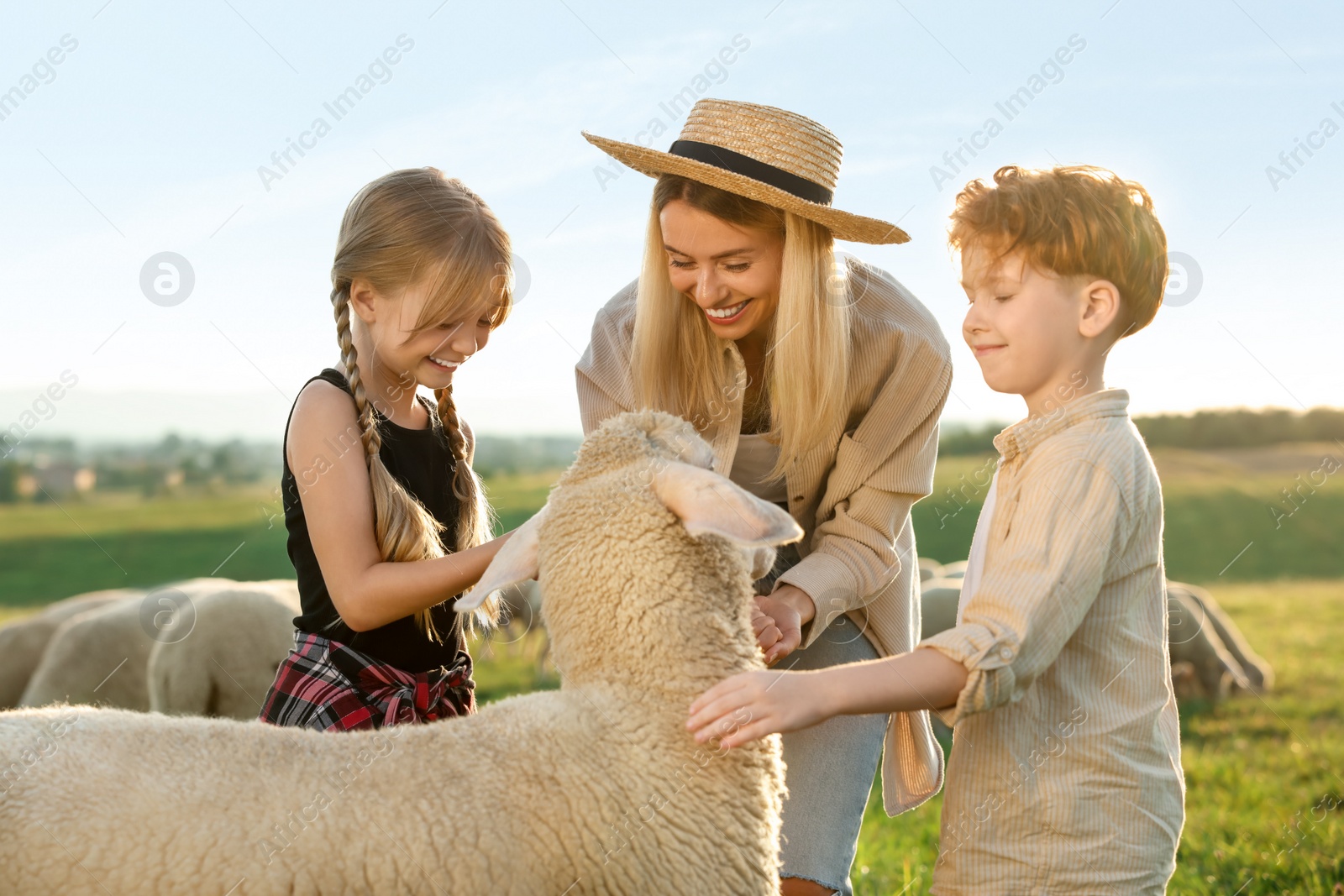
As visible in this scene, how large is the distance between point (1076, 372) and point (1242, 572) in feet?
73.0

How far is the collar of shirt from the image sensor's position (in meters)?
2.42

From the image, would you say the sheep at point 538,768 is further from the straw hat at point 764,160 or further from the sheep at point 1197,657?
the sheep at point 1197,657

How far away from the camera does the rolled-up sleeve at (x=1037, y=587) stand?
2.17 metres

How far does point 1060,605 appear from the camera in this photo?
2219 millimetres

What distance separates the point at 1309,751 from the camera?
7199 mm

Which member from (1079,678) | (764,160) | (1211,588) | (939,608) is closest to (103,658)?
(939,608)

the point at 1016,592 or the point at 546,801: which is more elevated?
the point at 1016,592

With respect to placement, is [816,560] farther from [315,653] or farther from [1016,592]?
[315,653]

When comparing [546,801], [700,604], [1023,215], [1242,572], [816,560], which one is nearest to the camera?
[546,801]

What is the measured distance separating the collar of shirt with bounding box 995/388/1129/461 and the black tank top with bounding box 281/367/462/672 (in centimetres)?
173

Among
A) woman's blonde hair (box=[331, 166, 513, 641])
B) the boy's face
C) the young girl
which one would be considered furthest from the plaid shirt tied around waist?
the boy's face

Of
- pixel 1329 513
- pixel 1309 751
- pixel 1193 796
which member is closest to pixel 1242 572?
pixel 1329 513

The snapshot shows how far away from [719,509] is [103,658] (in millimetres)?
6763

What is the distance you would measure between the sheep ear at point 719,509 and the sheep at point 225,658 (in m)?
4.79
